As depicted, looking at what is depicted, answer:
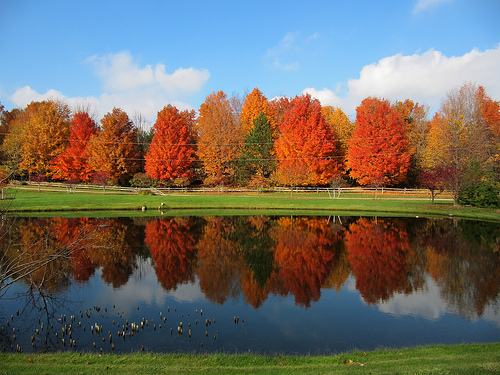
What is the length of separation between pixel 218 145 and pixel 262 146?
6620 mm

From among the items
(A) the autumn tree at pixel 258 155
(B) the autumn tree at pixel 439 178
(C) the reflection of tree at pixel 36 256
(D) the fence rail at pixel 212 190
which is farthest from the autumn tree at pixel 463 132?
(C) the reflection of tree at pixel 36 256

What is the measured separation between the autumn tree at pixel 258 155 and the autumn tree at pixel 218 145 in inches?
70.8

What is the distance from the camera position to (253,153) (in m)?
54.9

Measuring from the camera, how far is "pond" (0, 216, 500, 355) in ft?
29.1

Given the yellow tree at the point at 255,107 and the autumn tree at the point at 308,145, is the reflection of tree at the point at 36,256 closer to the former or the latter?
the autumn tree at the point at 308,145

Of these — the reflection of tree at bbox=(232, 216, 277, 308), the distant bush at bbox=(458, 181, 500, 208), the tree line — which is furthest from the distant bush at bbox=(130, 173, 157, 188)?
the distant bush at bbox=(458, 181, 500, 208)

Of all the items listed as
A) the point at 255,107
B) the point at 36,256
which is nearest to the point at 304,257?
the point at 36,256

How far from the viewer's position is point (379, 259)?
1661 centimetres

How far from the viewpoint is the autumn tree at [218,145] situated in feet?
181

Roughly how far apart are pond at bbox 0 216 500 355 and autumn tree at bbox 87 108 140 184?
108 ft

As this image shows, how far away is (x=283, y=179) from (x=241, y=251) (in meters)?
30.8

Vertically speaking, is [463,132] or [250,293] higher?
[463,132]

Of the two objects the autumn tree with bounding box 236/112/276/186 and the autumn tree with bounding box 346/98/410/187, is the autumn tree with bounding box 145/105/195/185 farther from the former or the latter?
the autumn tree with bounding box 346/98/410/187

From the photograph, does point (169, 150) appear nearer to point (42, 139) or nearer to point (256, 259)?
point (42, 139)
